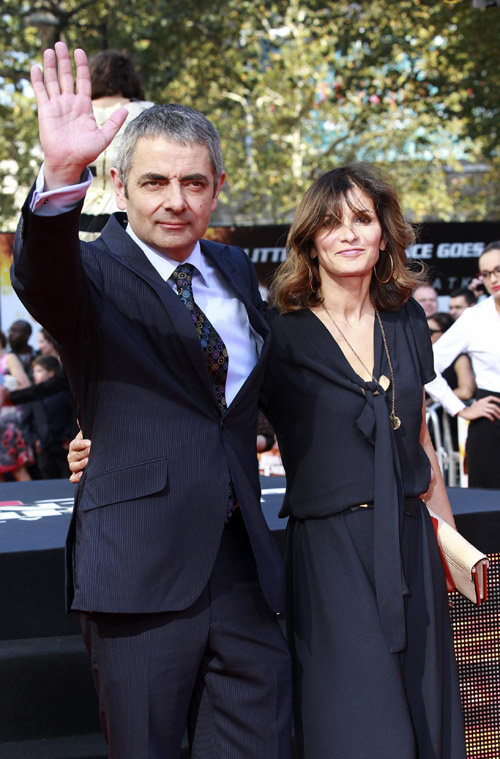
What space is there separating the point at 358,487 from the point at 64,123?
1252 millimetres

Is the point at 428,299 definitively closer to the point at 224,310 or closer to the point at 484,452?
the point at 484,452

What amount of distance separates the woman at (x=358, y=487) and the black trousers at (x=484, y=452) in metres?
3.05

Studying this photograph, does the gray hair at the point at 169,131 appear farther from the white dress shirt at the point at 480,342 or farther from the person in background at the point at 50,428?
the person in background at the point at 50,428

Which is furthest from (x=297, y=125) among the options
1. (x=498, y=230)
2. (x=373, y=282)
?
(x=373, y=282)

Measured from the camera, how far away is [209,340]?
2490 millimetres

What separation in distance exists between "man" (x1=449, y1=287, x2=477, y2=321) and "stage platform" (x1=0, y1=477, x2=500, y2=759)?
5.41 metres

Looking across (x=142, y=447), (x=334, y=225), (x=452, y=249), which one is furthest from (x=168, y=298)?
(x=452, y=249)

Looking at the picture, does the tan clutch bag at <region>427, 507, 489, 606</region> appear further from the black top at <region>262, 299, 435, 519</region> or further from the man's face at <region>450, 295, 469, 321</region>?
the man's face at <region>450, 295, 469, 321</region>

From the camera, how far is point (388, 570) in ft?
8.82

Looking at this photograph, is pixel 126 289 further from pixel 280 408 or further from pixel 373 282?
pixel 373 282

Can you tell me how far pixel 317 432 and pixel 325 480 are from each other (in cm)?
13

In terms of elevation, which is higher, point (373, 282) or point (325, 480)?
point (373, 282)

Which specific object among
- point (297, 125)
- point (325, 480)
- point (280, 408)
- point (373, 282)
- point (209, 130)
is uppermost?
point (297, 125)

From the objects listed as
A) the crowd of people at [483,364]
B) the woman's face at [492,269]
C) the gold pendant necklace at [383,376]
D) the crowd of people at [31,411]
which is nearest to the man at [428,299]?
the crowd of people at [483,364]
